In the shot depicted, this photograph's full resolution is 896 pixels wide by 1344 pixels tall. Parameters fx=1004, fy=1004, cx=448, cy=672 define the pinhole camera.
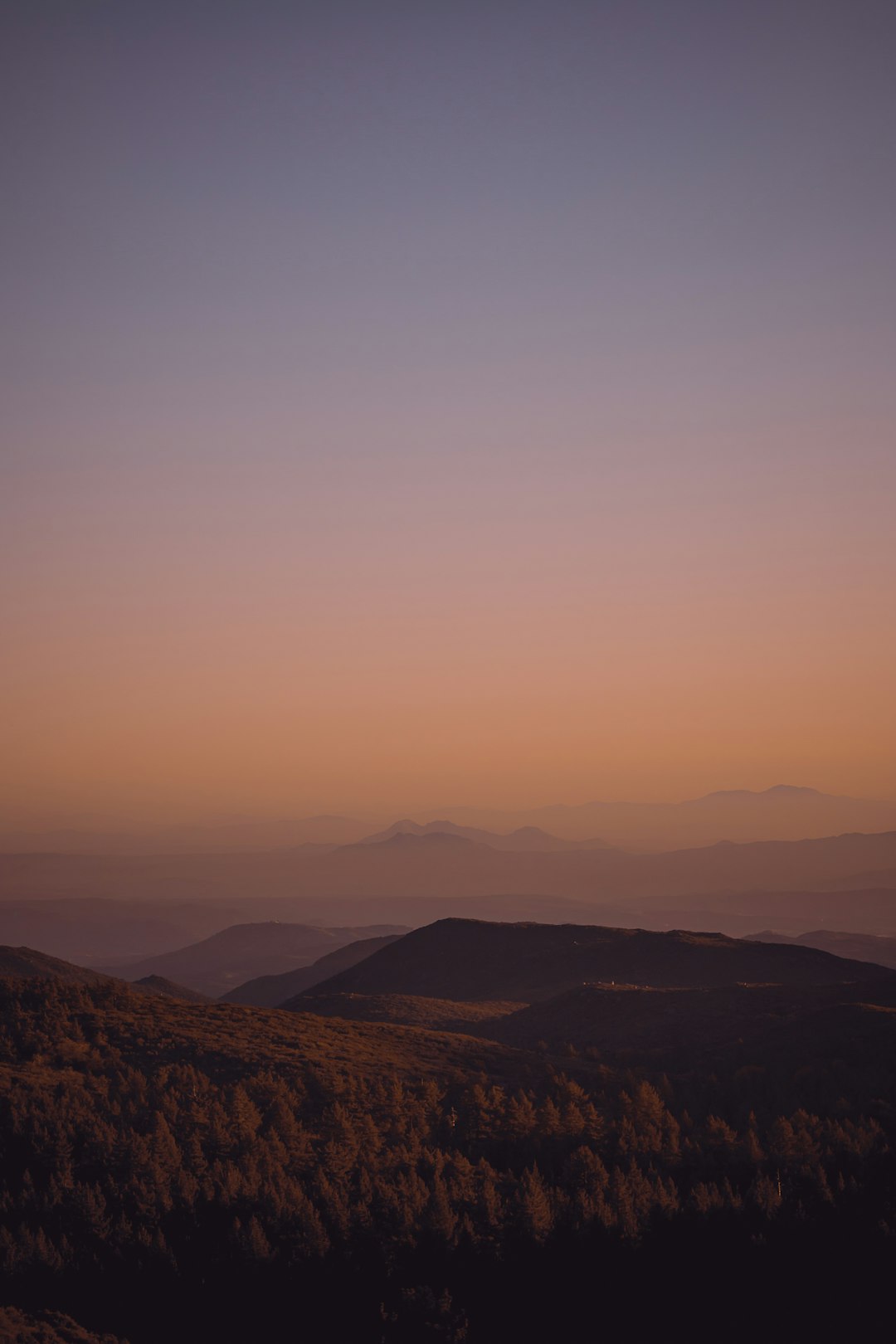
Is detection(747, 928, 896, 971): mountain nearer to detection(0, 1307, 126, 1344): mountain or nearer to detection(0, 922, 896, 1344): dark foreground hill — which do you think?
detection(0, 922, 896, 1344): dark foreground hill

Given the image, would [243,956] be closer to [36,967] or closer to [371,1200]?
[36,967]

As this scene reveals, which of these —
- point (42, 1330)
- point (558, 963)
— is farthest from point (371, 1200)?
point (558, 963)

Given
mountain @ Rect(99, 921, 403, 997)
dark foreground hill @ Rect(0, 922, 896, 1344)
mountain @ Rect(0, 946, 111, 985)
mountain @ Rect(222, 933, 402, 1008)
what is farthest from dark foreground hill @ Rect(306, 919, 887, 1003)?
mountain @ Rect(99, 921, 403, 997)

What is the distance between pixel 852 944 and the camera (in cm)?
9362

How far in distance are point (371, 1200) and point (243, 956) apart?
109427mm

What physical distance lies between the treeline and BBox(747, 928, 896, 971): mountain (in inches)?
2871

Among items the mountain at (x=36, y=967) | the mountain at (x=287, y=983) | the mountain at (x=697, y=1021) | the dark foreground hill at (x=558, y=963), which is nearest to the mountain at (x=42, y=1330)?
the mountain at (x=697, y=1021)

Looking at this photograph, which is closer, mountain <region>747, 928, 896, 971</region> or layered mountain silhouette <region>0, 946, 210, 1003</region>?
layered mountain silhouette <region>0, 946, 210, 1003</region>

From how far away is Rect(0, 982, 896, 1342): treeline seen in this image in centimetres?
1331

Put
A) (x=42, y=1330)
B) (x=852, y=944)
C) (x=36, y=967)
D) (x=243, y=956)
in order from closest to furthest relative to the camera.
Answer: (x=42, y=1330)
(x=36, y=967)
(x=852, y=944)
(x=243, y=956)

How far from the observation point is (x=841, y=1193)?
15359 millimetres

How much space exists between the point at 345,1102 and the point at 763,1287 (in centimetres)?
820

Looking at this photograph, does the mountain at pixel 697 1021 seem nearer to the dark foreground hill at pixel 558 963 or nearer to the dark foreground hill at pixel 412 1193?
the dark foreground hill at pixel 412 1193

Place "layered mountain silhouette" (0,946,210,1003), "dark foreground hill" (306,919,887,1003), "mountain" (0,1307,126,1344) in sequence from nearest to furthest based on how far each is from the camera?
"mountain" (0,1307,126,1344), "dark foreground hill" (306,919,887,1003), "layered mountain silhouette" (0,946,210,1003)
